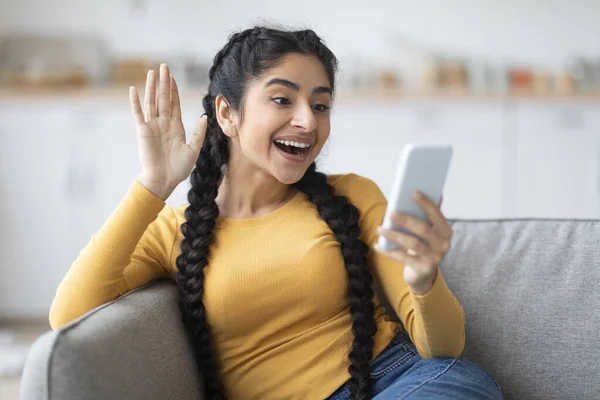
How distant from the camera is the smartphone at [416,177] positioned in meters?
1.17

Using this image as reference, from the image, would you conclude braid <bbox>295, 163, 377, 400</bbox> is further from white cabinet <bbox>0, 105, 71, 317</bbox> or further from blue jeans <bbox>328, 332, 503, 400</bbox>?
white cabinet <bbox>0, 105, 71, 317</bbox>

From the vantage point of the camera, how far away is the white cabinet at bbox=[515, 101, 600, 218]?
13.1 ft

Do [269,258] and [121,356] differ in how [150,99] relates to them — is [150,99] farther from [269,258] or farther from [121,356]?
[121,356]

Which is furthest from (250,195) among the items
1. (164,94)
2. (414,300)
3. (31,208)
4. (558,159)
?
(558,159)

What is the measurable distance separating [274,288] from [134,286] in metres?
0.31

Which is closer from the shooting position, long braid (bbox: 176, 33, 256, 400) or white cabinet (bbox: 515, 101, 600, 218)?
long braid (bbox: 176, 33, 256, 400)

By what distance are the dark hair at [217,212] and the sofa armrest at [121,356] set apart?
0.15ft

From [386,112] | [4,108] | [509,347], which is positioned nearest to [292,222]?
[509,347]

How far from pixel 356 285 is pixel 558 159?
285 centimetres

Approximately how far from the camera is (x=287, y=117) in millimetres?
1530

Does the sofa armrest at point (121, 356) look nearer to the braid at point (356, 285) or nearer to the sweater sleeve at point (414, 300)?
the braid at point (356, 285)

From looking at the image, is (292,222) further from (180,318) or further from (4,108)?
(4,108)

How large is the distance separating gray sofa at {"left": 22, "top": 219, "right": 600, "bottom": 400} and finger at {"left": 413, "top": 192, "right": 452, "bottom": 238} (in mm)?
491

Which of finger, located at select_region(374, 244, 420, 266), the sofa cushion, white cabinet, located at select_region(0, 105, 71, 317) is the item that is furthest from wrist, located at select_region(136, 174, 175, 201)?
white cabinet, located at select_region(0, 105, 71, 317)
